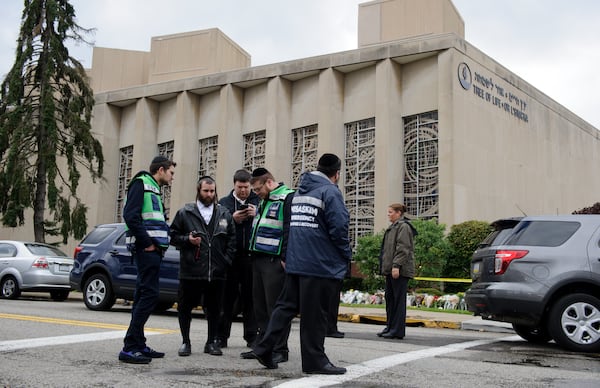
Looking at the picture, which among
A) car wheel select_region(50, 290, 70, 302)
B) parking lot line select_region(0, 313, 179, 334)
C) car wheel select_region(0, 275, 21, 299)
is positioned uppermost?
car wheel select_region(0, 275, 21, 299)

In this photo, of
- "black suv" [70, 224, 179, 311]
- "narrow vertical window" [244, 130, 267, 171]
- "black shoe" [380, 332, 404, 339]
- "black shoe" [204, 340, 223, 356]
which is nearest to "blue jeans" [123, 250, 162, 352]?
"black shoe" [204, 340, 223, 356]

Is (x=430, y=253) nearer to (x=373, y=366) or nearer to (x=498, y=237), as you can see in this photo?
(x=498, y=237)

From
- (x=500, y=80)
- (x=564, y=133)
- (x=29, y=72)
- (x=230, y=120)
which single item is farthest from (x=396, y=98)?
(x=29, y=72)

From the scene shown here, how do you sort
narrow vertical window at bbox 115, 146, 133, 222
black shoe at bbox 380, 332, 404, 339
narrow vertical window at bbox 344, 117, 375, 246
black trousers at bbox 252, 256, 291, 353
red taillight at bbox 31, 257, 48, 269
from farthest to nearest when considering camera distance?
narrow vertical window at bbox 115, 146, 133, 222 < narrow vertical window at bbox 344, 117, 375, 246 < red taillight at bbox 31, 257, 48, 269 < black shoe at bbox 380, 332, 404, 339 < black trousers at bbox 252, 256, 291, 353

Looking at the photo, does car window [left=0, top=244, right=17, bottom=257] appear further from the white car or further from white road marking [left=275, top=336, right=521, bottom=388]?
white road marking [left=275, top=336, right=521, bottom=388]

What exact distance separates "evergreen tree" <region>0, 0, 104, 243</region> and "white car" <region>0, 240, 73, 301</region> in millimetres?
8234

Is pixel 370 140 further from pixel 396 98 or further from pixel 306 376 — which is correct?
pixel 306 376

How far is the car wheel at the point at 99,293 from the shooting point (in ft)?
39.9

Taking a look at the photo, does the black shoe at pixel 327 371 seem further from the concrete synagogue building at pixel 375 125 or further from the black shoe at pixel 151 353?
the concrete synagogue building at pixel 375 125

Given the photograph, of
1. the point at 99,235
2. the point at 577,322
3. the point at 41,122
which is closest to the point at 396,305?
the point at 577,322

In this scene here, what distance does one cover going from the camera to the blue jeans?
230 inches

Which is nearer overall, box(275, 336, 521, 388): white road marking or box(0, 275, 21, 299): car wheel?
box(275, 336, 521, 388): white road marking

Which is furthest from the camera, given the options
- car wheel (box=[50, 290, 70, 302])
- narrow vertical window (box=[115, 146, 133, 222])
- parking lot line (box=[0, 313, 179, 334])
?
narrow vertical window (box=[115, 146, 133, 222])

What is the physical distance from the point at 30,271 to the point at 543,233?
1240 centimetres
